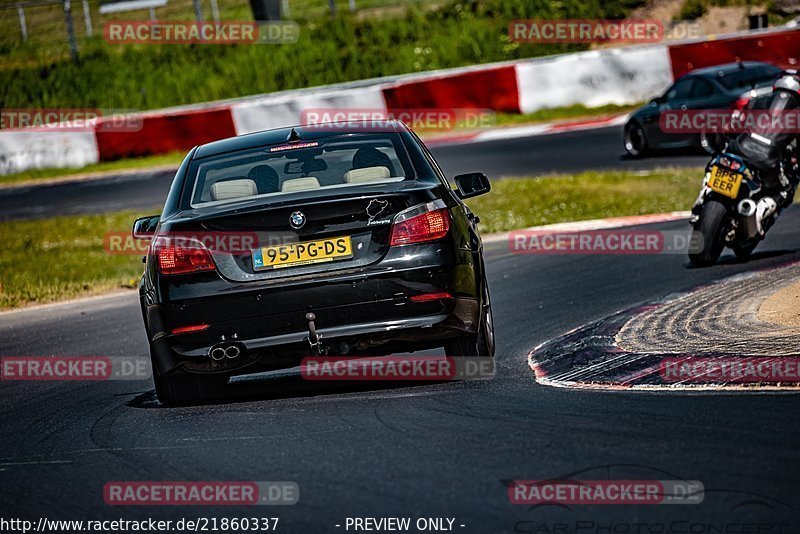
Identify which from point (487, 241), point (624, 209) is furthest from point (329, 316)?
Answer: point (624, 209)

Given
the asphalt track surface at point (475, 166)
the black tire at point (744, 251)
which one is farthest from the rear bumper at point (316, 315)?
the asphalt track surface at point (475, 166)

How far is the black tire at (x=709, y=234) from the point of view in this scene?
10319 millimetres

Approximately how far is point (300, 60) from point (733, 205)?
2512 cm

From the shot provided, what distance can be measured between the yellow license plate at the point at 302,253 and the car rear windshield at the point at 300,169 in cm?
57

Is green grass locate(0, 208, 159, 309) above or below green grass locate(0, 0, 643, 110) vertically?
below

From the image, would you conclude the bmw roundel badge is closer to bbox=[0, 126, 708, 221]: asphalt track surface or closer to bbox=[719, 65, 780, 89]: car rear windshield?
bbox=[0, 126, 708, 221]: asphalt track surface

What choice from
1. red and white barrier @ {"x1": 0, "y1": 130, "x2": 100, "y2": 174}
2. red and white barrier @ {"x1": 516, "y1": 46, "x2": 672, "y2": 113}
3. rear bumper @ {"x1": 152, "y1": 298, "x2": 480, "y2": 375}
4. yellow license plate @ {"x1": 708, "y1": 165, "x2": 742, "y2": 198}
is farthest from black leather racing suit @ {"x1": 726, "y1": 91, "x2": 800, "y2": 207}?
red and white barrier @ {"x1": 0, "y1": 130, "x2": 100, "y2": 174}

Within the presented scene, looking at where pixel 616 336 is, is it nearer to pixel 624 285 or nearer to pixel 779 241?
pixel 624 285

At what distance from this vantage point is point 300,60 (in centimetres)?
3441

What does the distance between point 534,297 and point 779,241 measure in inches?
113

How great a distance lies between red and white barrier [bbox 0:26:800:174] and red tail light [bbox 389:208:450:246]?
759 inches

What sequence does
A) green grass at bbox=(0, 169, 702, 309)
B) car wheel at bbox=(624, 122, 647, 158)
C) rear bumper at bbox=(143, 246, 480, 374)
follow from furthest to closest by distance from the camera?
car wheel at bbox=(624, 122, 647, 158)
green grass at bbox=(0, 169, 702, 309)
rear bumper at bbox=(143, 246, 480, 374)

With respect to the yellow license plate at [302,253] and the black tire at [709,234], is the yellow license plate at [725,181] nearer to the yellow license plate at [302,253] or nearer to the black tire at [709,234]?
the black tire at [709,234]

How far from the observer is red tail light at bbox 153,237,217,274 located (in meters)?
6.55
